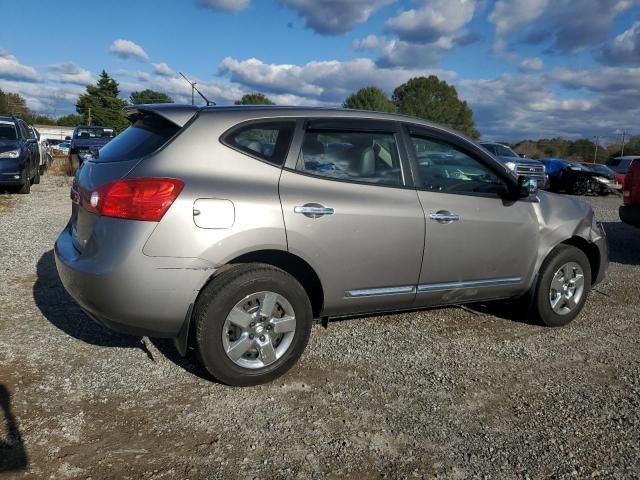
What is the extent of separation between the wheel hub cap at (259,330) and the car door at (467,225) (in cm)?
114

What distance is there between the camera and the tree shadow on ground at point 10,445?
A: 254cm

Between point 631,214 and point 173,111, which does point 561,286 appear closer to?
point 173,111

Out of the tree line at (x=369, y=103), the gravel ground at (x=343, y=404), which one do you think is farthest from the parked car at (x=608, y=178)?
the tree line at (x=369, y=103)

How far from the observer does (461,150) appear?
A: 14.0 ft

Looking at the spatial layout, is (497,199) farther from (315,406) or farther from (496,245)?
(315,406)

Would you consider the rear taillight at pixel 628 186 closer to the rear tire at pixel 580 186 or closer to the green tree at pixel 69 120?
the rear tire at pixel 580 186

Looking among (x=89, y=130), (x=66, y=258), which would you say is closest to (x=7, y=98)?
(x=89, y=130)

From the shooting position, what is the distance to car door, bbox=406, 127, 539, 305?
399 cm

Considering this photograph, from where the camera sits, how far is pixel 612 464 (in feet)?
8.98

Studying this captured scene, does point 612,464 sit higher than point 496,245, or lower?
lower

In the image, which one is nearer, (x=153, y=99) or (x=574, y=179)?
(x=153, y=99)

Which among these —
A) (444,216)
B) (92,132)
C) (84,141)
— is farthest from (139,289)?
(92,132)

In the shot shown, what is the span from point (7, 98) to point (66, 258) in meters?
73.2

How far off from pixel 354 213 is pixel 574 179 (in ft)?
59.5
